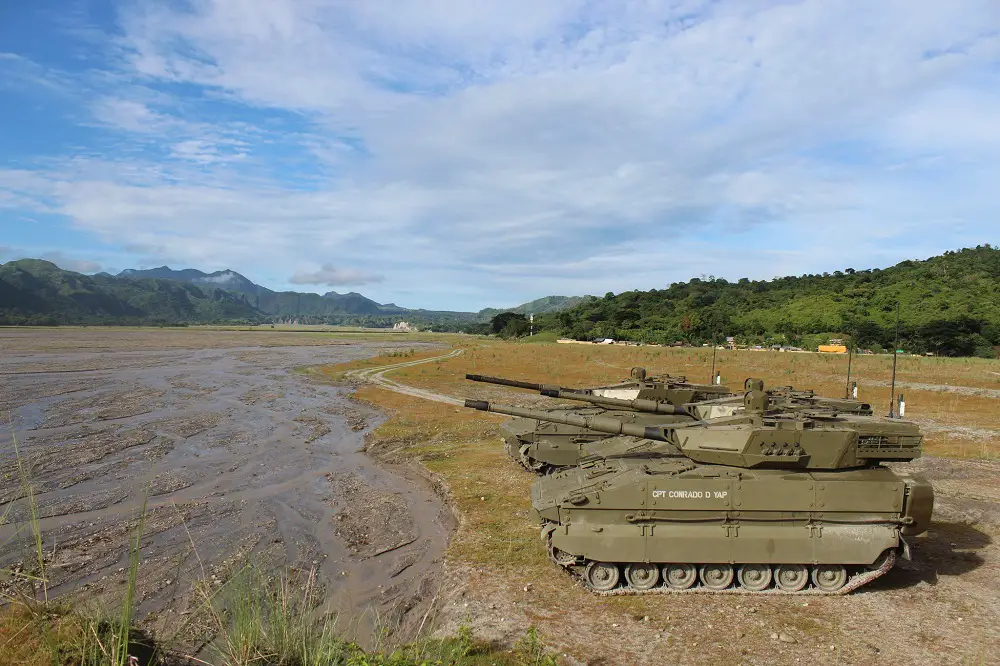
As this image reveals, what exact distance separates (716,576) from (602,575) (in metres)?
2.06

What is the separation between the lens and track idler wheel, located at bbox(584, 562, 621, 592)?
35.2ft

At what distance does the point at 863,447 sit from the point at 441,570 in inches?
335

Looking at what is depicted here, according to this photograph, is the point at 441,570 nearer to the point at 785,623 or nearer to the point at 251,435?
the point at 785,623

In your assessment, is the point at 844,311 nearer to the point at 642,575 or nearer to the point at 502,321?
the point at 642,575

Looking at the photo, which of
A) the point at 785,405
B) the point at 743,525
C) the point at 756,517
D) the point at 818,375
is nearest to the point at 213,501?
the point at 743,525

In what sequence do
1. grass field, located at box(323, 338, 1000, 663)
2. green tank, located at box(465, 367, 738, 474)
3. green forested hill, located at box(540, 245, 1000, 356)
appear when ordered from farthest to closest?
green forested hill, located at box(540, 245, 1000, 356), green tank, located at box(465, 367, 738, 474), grass field, located at box(323, 338, 1000, 663)

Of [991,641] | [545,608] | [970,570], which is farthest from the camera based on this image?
[970,570]

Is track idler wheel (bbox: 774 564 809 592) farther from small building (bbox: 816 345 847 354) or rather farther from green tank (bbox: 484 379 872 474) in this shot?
small building (bbox: 816 345 847 354)

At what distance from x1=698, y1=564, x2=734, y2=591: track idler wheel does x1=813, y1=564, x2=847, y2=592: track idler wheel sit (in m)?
1.55

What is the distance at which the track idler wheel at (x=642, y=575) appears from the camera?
1077 cm

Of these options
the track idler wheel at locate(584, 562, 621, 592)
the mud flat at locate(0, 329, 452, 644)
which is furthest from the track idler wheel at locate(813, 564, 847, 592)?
the mud flat at locate(0, 329, 452, 644)

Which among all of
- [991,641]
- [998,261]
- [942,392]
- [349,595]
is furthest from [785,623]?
[998,261]

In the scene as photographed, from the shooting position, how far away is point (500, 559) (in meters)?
12.5

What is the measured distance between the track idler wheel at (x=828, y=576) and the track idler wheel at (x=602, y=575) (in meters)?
3.56
